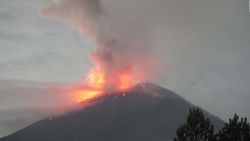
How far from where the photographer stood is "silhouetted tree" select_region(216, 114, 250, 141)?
241ft

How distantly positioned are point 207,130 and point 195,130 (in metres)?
1.94

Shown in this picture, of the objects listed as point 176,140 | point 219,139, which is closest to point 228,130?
point 219,139

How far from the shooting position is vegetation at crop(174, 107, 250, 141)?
7375 centimetres

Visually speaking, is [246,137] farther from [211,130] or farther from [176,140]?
[176,140]

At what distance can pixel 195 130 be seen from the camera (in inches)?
2990

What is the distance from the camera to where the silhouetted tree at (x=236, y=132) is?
73562mm

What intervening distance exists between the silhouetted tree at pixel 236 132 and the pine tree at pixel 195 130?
6.99 feet

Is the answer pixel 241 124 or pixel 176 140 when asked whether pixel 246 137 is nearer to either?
pixel 241 124

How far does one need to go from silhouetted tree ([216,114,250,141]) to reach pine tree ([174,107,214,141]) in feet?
6.99

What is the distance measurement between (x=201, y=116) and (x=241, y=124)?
21.4 feet

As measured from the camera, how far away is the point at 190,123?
76312mm

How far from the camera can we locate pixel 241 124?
7419cm

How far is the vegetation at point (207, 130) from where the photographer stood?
242ft

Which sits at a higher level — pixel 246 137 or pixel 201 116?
pixel 201 116
